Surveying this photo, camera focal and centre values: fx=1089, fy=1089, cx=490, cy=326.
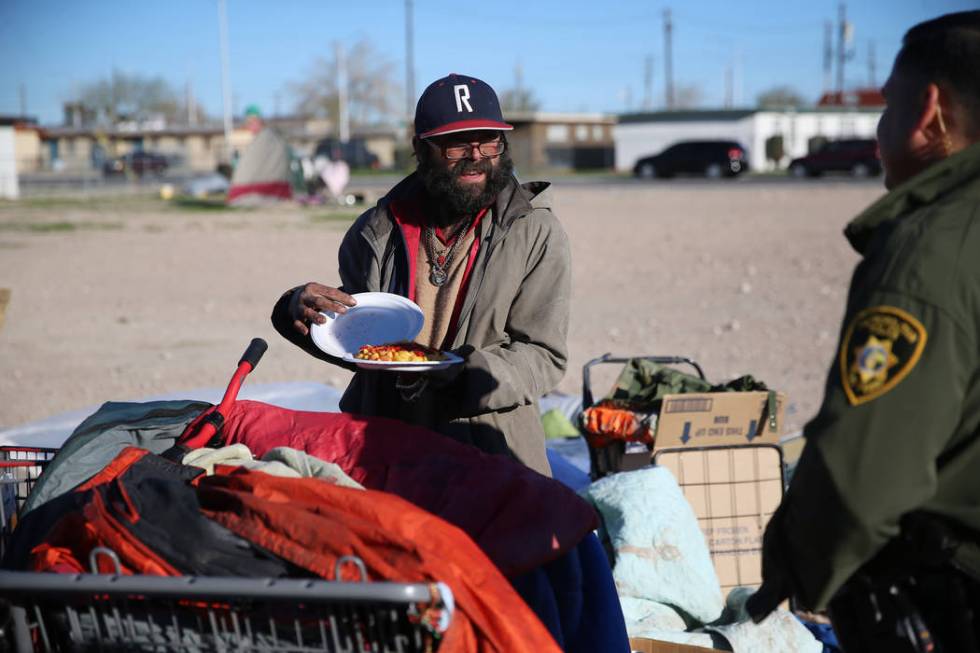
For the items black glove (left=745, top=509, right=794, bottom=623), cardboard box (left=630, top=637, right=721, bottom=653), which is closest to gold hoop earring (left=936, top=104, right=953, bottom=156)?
black glove (left=745, top=509, right=794, bottom=623)

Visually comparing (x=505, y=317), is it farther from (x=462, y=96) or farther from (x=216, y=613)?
(x=216, y=613)

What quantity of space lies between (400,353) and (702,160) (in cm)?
4193

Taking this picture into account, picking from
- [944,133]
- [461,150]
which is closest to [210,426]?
[461,150]

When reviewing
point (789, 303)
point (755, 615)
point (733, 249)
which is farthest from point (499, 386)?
point (733, 249)

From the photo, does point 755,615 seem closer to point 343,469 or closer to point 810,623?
point 343,469

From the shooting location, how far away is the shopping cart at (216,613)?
2.01 meters

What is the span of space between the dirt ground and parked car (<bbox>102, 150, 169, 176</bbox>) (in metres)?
34.2

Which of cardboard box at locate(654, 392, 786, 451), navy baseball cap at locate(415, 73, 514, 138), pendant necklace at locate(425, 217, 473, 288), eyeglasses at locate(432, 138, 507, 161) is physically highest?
navy baseball cap at locate(415, 73, 514, 138)

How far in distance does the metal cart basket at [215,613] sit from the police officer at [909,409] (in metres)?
0.71

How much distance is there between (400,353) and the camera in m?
2.98

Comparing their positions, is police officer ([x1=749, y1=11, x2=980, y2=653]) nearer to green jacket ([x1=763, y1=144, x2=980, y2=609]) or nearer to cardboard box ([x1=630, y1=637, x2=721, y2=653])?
green jacket ([x1=763, y1=144, x2=980, y2=609])

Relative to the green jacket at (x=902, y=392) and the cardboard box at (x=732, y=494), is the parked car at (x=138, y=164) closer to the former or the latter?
the cardboard box at (x=732, y=494)

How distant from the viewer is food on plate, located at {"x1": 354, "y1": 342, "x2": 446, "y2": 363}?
9.67ft

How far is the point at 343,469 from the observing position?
268cm
